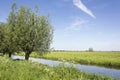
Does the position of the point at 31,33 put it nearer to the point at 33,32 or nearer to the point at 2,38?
the point at 33,32

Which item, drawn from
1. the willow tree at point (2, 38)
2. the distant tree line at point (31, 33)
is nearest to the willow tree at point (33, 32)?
the distant tree line at point (31, 33)

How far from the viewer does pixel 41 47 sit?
41781 millimetres

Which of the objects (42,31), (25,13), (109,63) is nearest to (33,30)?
(42,31)

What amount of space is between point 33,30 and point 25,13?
184 inches

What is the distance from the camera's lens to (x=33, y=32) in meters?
41.1

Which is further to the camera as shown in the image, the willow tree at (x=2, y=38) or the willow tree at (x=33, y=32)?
the willow tree at (x=2, y=38)

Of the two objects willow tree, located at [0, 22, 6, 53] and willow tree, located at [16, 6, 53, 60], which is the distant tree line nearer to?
willow tree, located at [16, 6, 53, 60]

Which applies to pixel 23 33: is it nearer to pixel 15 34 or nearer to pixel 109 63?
pixel 15 34

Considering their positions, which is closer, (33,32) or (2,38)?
(33,32)

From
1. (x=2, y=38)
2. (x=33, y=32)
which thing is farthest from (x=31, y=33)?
(x=2, y=38)

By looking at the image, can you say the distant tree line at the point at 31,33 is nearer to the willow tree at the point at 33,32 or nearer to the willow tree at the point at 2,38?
the willow tree at the point at 33,32

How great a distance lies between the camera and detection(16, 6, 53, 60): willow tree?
40.5m

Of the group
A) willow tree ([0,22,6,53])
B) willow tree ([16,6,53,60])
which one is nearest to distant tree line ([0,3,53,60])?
willow tree ([16,6,53,60])

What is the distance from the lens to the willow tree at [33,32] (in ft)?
133
